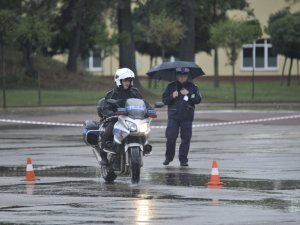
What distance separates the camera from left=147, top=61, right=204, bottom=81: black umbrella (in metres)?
19.4

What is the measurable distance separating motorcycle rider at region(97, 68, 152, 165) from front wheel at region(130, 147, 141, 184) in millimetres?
604

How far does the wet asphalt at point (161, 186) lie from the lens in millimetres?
11781

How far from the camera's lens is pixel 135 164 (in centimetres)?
1549

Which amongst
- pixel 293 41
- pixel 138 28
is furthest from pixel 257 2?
pixel 293 41

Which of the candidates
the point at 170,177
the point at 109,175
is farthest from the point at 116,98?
the point at 170,177

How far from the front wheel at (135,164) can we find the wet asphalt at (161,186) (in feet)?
0.54

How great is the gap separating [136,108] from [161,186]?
1322 mm

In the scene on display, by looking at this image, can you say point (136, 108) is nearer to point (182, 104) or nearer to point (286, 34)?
point (182, 104)

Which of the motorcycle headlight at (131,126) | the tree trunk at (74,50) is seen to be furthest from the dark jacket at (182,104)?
the tree trunk at (74,50)

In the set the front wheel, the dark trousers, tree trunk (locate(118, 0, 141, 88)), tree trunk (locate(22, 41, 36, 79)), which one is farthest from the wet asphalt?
tree trunk (locate(22, 41, 36, 79))

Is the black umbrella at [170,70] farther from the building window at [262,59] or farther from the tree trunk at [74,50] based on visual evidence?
the building window at [262,59]

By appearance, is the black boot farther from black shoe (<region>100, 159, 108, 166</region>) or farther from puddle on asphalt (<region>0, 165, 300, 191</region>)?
puddle on asphalt (<region>0, 165, 300, 191</region>)

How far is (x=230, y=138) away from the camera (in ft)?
85.2

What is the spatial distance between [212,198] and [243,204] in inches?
30.7
